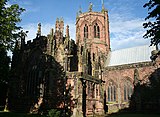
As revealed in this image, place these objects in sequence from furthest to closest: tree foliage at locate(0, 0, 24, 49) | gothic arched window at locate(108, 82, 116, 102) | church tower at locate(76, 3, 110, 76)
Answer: church tower at locate(76, 3, 110, 76), gothic arched window at locate(108, 82, 116, 102), tree foliage at locate(0, 0, 24, 49)

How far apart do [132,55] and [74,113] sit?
2248 cm

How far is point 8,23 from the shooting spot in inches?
710

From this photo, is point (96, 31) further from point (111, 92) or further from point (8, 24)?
point (8, 24)

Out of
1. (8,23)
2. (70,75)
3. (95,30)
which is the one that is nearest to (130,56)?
(95,30)

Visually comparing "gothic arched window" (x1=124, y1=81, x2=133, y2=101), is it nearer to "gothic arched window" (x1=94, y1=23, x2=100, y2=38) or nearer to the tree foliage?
"gothic arched window" (x1=94, y1=23, x2=100, y2=38)

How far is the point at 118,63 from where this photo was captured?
41.4 metres

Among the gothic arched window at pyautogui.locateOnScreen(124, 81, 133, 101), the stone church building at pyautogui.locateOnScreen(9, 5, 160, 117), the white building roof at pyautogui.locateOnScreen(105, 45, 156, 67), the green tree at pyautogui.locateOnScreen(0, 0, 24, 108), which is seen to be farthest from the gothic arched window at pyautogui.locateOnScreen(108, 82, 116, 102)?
the green tree at pyautogui.locateOnScreen(0, 0, 24, 108)

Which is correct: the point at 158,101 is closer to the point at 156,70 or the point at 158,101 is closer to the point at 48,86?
the point at 156,70

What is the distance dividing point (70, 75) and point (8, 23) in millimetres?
12356

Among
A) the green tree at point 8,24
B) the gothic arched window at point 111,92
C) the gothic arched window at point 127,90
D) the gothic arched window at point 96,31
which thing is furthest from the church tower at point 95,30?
the green tree at point 8,24

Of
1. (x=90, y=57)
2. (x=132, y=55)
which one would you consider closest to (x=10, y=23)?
(x=90, y=57)

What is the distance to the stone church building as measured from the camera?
27266mm

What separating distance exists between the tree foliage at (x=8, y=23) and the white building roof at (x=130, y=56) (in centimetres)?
2697

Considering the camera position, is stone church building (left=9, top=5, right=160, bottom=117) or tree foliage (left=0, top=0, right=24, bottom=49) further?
stone church building (left=9, top=5, right=160, bottom=117)
